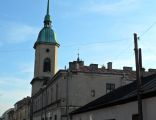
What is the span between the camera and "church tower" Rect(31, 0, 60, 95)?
70688mm

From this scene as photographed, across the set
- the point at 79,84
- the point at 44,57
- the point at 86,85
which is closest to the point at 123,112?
the point at 79,84

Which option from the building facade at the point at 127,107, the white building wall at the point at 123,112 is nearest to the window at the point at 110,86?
the white building wall at the point at 123,112

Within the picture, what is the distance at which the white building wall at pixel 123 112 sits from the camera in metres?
18.8

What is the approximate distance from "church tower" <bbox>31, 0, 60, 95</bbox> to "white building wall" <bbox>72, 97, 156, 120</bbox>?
39.1 meters

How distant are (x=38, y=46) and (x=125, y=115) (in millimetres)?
52126

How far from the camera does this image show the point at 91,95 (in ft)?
148

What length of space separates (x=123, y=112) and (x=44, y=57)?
166ft

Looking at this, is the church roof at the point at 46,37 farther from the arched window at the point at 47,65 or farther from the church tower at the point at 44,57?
the arched window at the point at 47,65

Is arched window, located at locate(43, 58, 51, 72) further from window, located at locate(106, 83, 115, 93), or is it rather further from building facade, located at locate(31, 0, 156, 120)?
window, located at locate(106, 83, 115, 93)

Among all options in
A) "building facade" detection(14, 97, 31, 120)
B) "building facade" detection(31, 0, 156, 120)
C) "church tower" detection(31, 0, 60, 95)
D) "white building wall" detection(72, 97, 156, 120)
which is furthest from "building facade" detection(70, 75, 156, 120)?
"building facade" detection(14, 97, 31, 120)

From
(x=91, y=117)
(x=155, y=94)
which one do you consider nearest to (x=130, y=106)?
(x=155, y=94)

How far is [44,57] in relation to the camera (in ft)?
237

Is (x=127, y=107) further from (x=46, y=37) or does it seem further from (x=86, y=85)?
(x=46, y=37)

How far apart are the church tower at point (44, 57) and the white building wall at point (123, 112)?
3906cm
